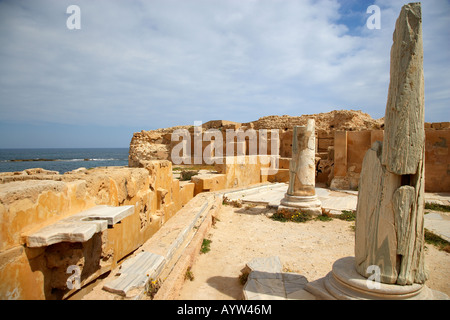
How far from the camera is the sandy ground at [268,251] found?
3861mm

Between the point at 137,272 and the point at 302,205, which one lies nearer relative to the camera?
the point at 137,272

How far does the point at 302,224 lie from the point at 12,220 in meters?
6.08

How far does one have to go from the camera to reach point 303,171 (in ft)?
25.5

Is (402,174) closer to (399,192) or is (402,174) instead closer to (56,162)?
(399,192)

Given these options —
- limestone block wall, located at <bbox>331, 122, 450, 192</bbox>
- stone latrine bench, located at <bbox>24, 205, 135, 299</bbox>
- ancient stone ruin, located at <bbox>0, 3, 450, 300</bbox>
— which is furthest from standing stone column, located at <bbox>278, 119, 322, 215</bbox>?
stone latrine bench, located at <bbox>24, 205, 135, 299</bbox>

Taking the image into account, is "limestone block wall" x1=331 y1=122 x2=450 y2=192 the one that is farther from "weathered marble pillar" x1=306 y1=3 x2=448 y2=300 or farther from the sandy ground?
"weathered marble pillar" x1=306 y1=3 x2=448 y2=300

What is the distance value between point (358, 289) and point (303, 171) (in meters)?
5.27

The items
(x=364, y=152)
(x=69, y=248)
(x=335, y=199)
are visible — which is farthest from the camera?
(x=364, y=152)

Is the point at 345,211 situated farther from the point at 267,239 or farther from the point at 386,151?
the point at 386,151

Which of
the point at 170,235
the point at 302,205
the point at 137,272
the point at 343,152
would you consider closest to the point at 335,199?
the point at 302,205

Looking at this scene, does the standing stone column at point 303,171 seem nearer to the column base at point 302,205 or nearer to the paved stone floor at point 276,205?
the column base at point 302,205

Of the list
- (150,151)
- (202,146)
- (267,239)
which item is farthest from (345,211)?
(150,151)
